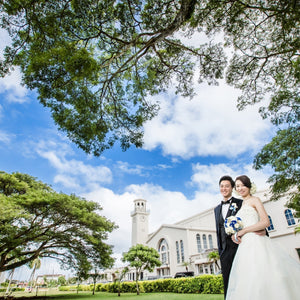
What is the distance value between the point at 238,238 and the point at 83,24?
5.44 metres

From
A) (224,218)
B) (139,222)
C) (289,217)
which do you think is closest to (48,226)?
(224,218)

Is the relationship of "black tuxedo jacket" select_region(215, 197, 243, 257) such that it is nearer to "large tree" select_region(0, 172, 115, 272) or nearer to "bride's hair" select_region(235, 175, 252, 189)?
"bride's hair" select_region(235, 175, 252, 189)

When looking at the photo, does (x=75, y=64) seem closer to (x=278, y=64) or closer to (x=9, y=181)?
(x=278, y=64)

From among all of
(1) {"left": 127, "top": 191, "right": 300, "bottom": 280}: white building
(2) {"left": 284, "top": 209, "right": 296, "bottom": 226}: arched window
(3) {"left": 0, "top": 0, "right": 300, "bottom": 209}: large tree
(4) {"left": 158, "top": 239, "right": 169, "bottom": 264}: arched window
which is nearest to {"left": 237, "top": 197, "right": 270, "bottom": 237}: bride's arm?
(3) {"left": 0, "top": 0, "right": 300, "bottom": 209}: large tree

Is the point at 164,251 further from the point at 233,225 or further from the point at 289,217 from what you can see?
the point at 233,225

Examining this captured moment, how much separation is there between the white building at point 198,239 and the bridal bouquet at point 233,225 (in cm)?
1901

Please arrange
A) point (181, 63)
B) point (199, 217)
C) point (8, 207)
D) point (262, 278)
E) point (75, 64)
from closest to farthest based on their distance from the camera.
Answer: point (262, 278)
point (75, 64)
point (181, 63)
point (8, 207)
point (199, 217)

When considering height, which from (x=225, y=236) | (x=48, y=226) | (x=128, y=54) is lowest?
(x=225, y=236)

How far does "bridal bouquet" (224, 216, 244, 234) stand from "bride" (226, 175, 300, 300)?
0.13 ft

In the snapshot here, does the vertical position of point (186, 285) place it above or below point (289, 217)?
below

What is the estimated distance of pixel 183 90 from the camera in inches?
A: 288

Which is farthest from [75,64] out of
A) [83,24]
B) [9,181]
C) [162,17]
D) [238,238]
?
[9,181]

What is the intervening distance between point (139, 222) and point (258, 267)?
46356 mm

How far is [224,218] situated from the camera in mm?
2523
